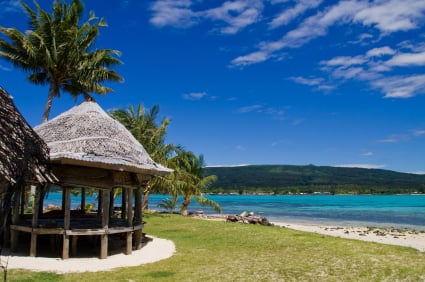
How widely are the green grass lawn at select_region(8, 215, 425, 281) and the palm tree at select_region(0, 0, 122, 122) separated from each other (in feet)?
45.9

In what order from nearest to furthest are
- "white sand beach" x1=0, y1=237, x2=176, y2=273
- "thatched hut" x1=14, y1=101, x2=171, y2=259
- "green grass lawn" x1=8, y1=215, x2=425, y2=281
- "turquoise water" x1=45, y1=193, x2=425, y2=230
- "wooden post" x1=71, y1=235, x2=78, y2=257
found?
"green grass lawn" x1=8, y1=215, x2=425, y2=281 < "white sand beach" x1=0, y1=237, x2=176, y2=273 < "thatched hut" x1=14, y1=101, x2=171, y2=259 < "wooden post" x1=71, y1=235, x2=78, y2=257 < "turquoise water" x1=45, y1=193, x2=425, y2=230

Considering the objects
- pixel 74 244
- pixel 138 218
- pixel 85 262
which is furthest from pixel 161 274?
pixel 138 218

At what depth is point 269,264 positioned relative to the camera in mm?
12508

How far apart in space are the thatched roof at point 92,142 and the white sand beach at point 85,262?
2.82 meters

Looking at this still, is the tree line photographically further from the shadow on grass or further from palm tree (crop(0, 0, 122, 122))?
the shadow on grass

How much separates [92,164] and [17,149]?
4.28 m

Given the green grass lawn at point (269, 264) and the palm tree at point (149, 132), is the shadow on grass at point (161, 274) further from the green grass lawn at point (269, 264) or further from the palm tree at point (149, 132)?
the palm tree at point (149, 132)

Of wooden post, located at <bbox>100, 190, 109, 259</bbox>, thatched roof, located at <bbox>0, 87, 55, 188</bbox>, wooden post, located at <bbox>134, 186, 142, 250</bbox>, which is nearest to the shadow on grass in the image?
wooden post, located at <bbox>100, 190, 109, 259</bbox>

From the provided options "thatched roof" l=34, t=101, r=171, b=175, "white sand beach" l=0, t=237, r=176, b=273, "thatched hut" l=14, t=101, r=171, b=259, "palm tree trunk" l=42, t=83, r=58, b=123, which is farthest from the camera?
"palm tree trunk" l=42, t=83, r=58, b=123

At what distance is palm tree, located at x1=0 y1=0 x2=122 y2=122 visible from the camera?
82.6ft

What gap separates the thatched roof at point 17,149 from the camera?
7625 millimetres

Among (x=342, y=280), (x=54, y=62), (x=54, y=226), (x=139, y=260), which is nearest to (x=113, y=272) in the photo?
(x=139, y=260)

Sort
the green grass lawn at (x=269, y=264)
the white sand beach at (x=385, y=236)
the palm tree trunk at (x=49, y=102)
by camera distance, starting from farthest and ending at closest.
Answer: the palm tree trunk at (x=49, y=102)
the white sand beach at (x=385, y=236)
the green grass lawn at (x=269, y=264)

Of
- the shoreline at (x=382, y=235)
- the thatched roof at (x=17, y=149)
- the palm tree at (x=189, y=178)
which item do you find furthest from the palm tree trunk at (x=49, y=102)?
the shoreline at (x=382, y=235)
